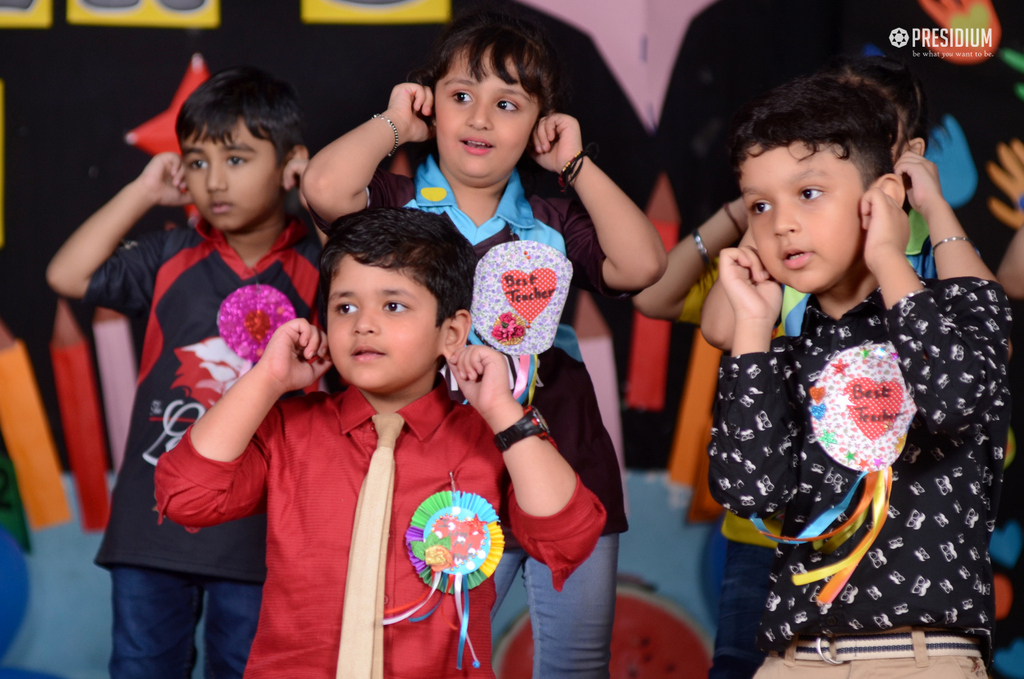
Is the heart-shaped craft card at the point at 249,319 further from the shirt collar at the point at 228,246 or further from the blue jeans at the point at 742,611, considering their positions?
the blue jeans at the point at 742,611

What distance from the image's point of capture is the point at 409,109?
74.0 inches

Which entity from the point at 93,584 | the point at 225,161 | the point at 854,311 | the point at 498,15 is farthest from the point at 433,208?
the point at 93,584

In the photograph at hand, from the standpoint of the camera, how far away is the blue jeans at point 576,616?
182cm

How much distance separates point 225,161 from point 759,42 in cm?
150

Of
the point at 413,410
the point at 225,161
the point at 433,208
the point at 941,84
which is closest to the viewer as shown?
the point at 413,410

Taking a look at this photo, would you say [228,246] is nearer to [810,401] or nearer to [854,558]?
[810,401]

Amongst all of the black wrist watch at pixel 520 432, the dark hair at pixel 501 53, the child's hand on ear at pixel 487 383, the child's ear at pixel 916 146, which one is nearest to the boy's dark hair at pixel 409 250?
the child's hand on ear at pixel 487 383

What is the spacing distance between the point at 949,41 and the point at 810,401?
50.6 inches

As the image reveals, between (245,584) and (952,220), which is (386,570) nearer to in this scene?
(245,584)

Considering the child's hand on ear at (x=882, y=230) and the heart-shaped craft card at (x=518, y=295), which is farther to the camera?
the heart-shaped craft card at (x=518, y=295)

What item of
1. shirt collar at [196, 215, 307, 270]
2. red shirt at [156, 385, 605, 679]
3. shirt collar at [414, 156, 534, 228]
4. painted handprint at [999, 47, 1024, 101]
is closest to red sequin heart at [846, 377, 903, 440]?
red shirt at [156, 385, 605, 679]

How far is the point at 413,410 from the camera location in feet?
5.10

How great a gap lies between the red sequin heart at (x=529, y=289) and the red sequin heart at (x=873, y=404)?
1.91 feet

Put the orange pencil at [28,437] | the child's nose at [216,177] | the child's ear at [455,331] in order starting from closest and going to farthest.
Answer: the child's ear at [455,331], the child's nose at [216,177], the orange pencil at [28,437]
